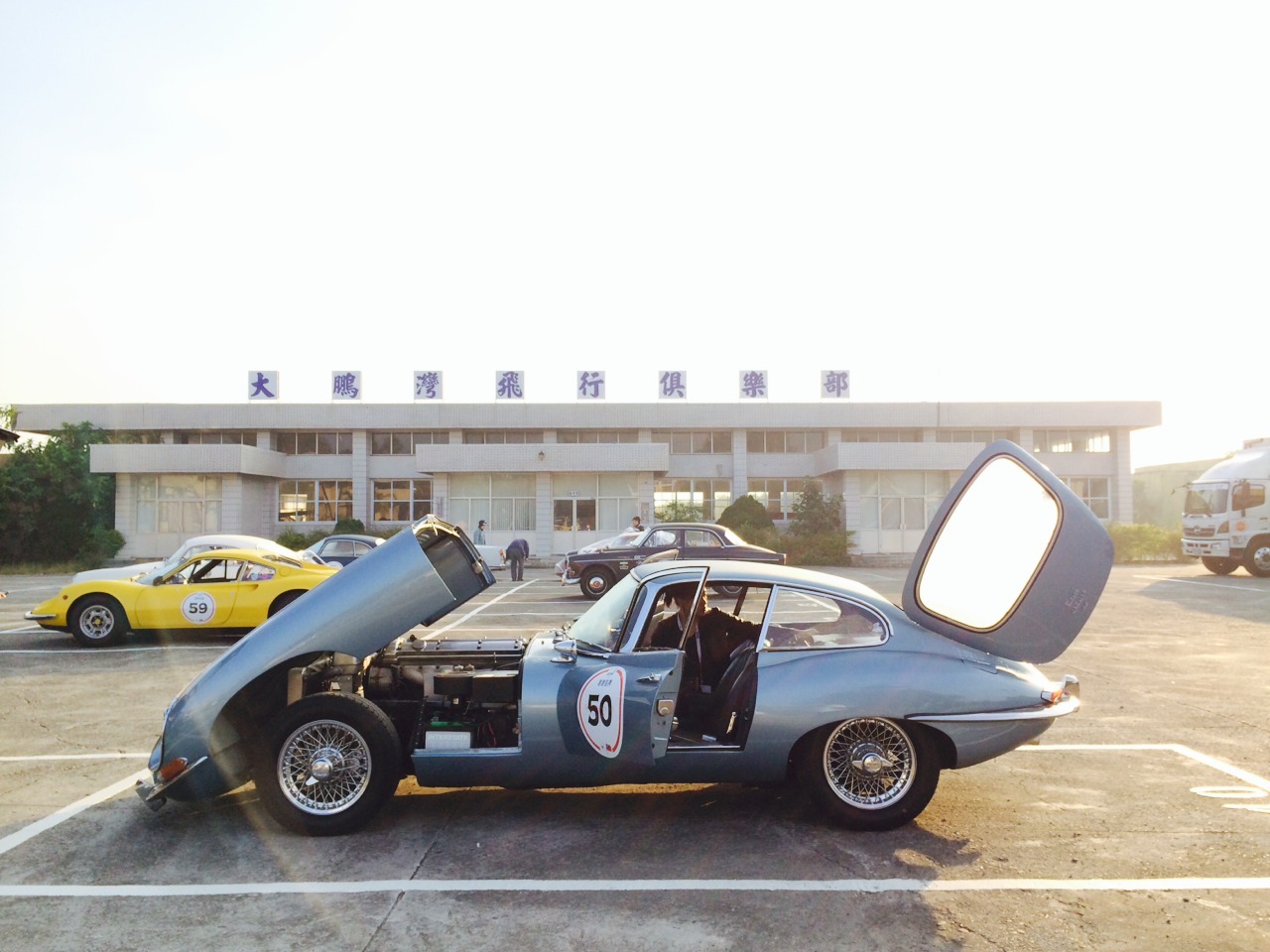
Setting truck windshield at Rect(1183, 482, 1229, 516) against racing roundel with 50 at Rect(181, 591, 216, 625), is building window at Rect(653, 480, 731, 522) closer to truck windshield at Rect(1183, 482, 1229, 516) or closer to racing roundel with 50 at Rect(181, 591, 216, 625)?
truck windshield at Rect(1183, 482, 1229, 516)

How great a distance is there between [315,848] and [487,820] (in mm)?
1000

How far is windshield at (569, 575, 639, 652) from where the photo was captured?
5.45m

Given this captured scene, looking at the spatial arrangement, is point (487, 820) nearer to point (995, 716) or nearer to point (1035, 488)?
point (995, 716)

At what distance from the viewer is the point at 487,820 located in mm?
5473

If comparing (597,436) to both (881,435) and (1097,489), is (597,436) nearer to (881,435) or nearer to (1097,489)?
(881,435)

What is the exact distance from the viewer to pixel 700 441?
4459cm

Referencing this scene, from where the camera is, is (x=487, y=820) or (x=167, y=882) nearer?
(x=167, y=882)

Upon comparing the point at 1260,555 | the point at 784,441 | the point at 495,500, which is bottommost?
the point at 1260,555

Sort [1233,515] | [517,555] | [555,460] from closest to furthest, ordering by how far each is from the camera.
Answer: [1233,515] → [517,555] → [555,460]

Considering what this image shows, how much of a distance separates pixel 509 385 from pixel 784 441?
45.7 ft

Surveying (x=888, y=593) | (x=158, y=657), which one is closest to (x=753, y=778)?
(x=158, y=657)

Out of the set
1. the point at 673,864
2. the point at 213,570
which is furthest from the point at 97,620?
the point at 673,864

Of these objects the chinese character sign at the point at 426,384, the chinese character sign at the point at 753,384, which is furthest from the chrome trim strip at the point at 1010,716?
A: the chinese character sign at the point at 426,384

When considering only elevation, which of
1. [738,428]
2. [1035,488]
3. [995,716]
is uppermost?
[738,428]
